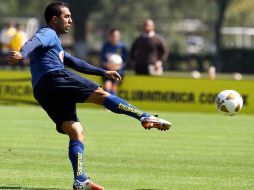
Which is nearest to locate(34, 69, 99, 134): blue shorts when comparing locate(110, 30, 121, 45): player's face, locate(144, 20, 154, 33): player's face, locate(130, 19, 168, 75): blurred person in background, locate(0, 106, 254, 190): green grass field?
locate(0, 106, 254, 190): green grass field

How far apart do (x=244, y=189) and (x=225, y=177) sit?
39.9 inches

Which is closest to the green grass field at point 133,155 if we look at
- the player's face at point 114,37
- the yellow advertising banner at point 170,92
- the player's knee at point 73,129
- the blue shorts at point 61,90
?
the player's knee at point 73,129

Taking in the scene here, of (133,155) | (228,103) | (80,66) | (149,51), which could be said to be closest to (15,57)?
(80,66)

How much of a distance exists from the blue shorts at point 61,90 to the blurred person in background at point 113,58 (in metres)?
13.4

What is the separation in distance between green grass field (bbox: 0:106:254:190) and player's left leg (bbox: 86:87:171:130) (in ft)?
3.23

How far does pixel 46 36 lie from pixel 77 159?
1.32 m

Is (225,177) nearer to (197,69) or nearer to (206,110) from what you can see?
(206,110)

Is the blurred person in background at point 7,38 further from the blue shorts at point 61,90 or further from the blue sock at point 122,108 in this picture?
the blue sock at point 122,108

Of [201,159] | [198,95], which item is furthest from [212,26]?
[201,159]

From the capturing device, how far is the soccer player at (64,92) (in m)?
9.11

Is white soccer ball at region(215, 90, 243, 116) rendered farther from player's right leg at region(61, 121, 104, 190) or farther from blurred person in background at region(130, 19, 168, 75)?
blurred person in background at region(130, 19, 168, 75)

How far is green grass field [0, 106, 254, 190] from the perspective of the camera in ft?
33.4

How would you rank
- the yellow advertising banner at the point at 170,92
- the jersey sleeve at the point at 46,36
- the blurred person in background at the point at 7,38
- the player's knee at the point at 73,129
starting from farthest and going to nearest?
the blurred person in background at the point at 7,38 < the yellow advertising banner at the point at 170,92 < the player's knee at the point at 73,129 < the jersey sleeve at the point at 46,36

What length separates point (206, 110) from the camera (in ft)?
76.9
